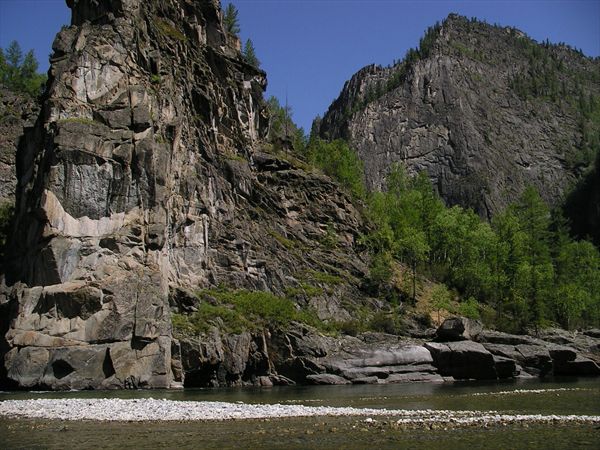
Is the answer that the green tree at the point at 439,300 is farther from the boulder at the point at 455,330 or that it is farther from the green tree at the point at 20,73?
the green tree at the point at 20,73

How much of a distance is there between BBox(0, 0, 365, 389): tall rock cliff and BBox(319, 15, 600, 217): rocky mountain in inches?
2780

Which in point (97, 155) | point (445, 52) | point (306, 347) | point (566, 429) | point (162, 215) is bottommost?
point (566, 429)

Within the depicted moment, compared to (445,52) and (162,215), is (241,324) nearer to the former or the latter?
(162,215)

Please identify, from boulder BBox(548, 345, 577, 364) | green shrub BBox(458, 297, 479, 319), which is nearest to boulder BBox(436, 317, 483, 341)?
boulder BBox(548, 345, 577, 364)

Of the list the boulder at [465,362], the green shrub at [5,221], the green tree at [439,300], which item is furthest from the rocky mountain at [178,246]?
the green shrub at [5,221]

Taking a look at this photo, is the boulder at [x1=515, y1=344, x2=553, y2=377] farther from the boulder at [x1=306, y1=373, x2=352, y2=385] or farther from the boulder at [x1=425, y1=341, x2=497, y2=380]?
the boulder at [x1=306, y1=373, x2=352, y2=385]

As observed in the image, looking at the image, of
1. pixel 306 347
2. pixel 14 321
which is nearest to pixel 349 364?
pixel 306 347

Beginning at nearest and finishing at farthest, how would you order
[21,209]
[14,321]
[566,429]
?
[566,429], [14,321], [21,209]

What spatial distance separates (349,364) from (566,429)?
3485cm

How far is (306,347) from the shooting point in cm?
5834

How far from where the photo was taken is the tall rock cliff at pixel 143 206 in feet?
161

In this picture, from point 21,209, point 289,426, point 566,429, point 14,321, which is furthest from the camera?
point 21,209

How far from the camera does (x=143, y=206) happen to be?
5806cm

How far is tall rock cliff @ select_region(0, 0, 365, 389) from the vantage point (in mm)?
49000
